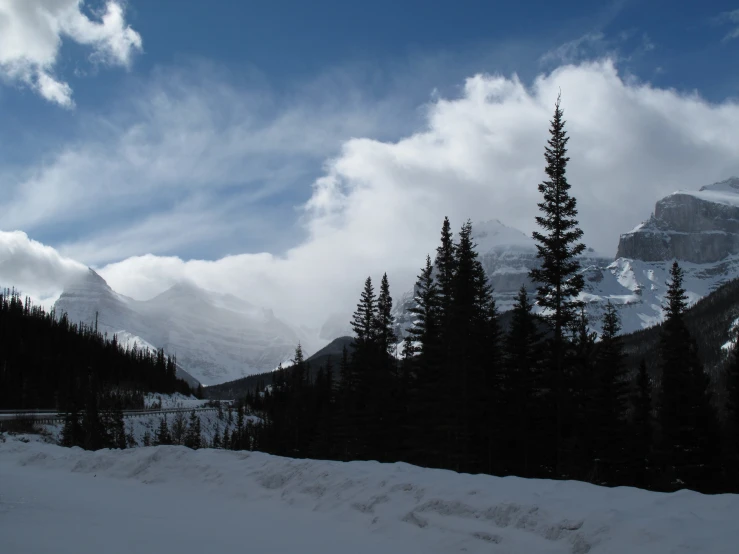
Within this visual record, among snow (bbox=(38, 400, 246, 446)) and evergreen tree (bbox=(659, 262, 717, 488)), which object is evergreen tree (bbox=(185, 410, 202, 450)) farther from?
evergreen tree (bbox=(659, 262, 717, 488))

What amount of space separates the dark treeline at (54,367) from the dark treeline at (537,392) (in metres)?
42.6

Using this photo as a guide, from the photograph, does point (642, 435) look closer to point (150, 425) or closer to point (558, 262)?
point (558, 262)

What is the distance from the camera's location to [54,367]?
11169 centimetres

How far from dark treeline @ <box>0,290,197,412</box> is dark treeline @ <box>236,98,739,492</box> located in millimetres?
42597

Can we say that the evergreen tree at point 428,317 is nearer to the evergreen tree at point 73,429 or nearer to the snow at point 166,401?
the evergreen tree at point 73,429

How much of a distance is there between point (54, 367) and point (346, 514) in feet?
390

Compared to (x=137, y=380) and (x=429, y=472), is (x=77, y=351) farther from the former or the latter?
(x=429, y=472)

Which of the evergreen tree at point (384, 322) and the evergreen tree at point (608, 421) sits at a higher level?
the evergreen tree at point (384, 322)

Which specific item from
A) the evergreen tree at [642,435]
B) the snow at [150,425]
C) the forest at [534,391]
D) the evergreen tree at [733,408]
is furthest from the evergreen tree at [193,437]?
the evergreen tree at [733,408]

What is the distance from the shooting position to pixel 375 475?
508 inches

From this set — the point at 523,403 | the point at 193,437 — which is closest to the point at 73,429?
the point at 193,437

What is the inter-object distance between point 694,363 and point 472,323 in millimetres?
17187

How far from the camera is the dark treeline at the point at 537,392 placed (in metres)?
25.6

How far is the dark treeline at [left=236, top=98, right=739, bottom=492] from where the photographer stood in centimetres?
2559
